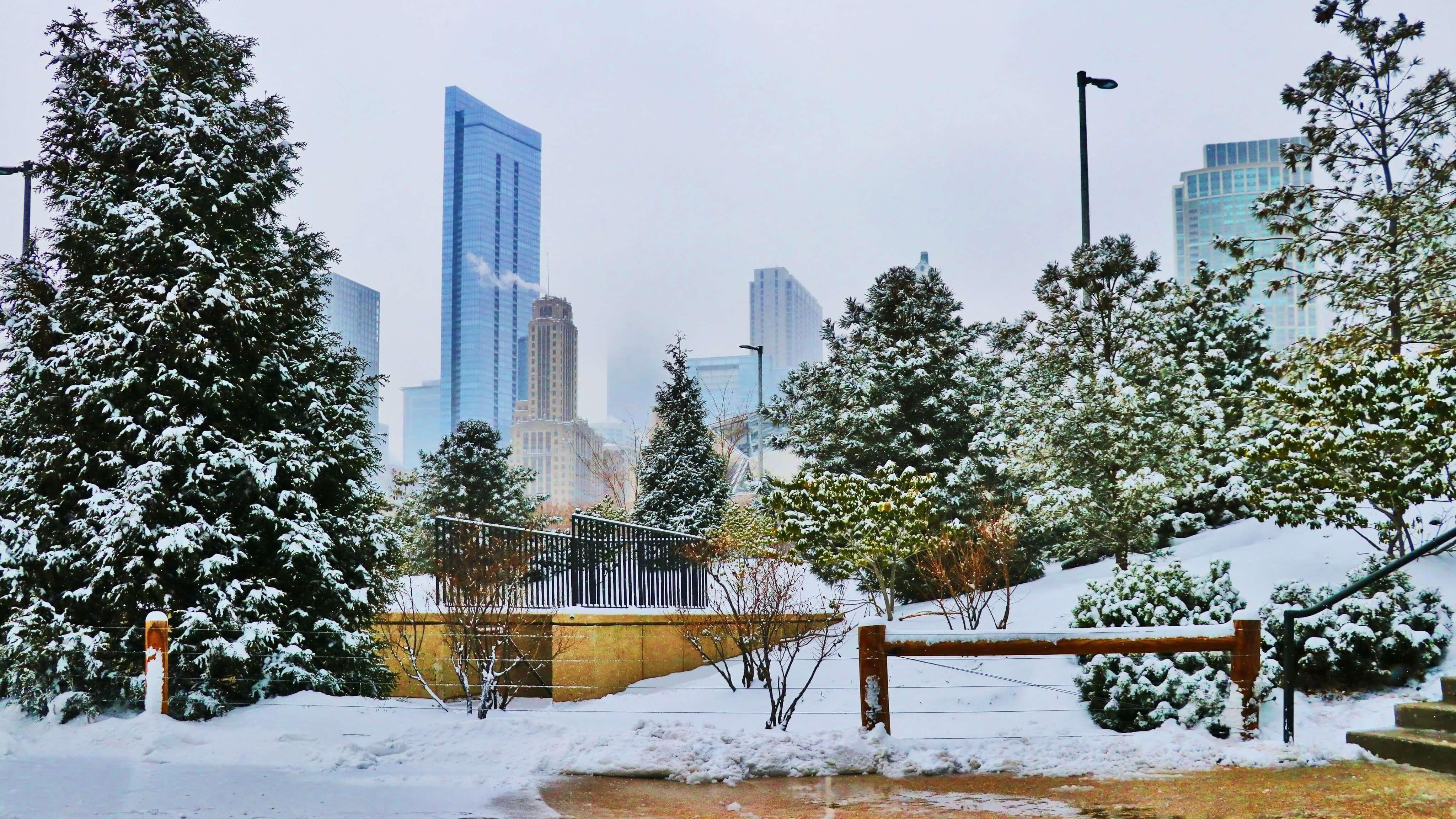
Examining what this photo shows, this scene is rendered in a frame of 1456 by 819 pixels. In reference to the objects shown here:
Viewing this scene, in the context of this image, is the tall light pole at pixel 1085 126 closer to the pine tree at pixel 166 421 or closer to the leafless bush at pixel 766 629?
the leafless bush at pixel 766 629

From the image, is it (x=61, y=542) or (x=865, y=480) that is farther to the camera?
(x=865, y=480)

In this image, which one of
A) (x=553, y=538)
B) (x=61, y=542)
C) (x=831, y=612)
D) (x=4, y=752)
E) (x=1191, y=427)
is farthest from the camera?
(x=1191, y=427)

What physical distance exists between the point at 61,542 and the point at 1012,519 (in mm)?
13294

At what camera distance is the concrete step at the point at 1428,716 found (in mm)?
7062

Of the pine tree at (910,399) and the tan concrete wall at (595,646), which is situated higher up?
the pine tree at (910,399)

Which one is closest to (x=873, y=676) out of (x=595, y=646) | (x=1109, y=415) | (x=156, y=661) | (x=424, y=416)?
(x=595, y=646)

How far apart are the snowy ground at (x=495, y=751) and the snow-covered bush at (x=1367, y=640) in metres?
0.26

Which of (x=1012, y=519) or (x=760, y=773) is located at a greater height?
(x=1012, y=519)

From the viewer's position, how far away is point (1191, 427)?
16531mm

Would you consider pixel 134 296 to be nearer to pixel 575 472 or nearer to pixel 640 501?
pixel 640 501

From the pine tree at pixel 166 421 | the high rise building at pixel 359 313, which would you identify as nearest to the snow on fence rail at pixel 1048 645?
the pine tree at pixel 166 421

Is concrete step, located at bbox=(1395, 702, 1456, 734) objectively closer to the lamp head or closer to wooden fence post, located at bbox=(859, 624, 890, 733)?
wooden fence post, located at bbox=(859, 624, 890, 733)

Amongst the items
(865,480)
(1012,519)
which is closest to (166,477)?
(865,480)

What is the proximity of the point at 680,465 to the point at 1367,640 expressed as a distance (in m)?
19.4
